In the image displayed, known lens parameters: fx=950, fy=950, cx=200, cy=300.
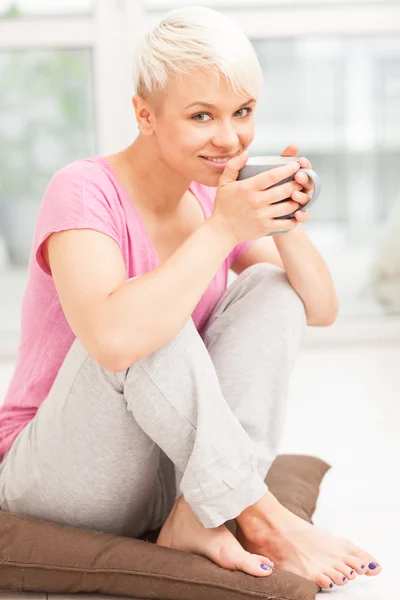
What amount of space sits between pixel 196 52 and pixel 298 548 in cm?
80

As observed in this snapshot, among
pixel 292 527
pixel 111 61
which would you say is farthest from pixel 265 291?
pixel 111 61

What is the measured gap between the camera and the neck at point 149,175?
5.41ft

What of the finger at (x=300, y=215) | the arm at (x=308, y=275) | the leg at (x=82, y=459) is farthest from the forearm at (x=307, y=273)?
the leg at (x=82, y=459)

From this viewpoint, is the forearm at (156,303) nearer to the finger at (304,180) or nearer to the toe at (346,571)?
the finger at (304,180)

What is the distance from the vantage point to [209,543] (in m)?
1.48

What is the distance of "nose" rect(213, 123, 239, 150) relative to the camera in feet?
5.01

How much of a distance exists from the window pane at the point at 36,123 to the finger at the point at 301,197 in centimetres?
218

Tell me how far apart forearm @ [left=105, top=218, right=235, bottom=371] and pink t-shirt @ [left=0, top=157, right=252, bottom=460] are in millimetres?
136

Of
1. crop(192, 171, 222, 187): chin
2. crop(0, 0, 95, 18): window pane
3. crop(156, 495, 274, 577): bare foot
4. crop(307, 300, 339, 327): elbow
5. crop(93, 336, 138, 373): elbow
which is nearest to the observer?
crop(93, 336, 138, 373): elbow

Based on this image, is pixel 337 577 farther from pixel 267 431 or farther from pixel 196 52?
pixel 196 52

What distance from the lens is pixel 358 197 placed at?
374 cm

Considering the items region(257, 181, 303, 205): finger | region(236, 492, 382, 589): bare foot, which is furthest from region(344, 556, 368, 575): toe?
region(257, 181, 303, 205): finger

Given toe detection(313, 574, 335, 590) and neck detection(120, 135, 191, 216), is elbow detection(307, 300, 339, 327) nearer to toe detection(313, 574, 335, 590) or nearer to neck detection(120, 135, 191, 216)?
neck detection(120, 135, 191, 216)

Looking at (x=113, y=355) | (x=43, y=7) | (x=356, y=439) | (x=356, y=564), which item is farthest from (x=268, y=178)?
(x=43, y=7)
